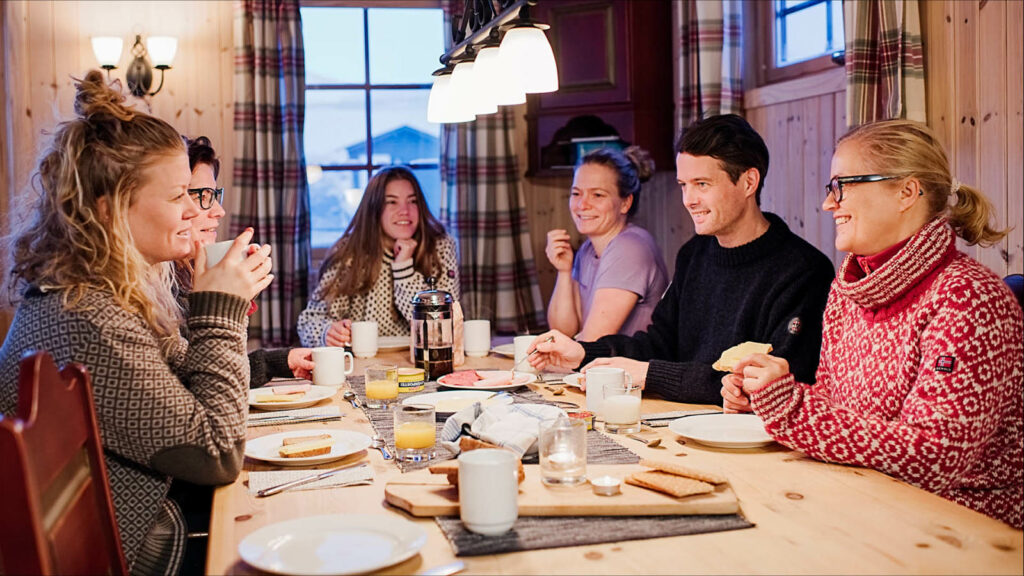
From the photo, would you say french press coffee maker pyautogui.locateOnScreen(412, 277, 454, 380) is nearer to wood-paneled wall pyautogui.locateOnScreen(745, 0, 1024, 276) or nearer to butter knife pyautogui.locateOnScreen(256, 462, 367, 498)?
butter knife pyautogui.locateOnScreen(256, 462, 367, 498)

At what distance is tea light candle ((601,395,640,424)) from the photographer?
1.89m

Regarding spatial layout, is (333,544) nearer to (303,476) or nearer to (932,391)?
(303,476)

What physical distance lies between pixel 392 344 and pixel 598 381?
4.44 ft

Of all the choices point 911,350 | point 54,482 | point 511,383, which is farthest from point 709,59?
point 54,482

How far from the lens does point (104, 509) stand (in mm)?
1395

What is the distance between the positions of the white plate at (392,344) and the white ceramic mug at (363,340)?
154 millimetres

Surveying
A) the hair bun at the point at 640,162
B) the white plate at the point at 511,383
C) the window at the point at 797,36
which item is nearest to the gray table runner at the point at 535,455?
the white plate at the point at 511,383

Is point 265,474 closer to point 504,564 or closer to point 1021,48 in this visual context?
point 504,564

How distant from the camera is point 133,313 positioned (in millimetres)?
1569

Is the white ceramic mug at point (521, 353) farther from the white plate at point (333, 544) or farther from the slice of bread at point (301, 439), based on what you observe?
the white plate at point (333, 544)

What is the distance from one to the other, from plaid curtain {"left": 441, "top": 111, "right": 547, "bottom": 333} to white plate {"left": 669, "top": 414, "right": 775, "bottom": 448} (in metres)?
3.02

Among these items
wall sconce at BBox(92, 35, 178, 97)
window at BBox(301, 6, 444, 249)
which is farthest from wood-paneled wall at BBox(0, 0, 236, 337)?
window at BBox(301, 6, 444, 249)

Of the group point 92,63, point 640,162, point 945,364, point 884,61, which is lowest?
point 945,364

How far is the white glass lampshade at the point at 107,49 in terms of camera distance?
4.43 meters
